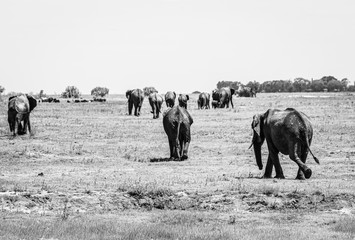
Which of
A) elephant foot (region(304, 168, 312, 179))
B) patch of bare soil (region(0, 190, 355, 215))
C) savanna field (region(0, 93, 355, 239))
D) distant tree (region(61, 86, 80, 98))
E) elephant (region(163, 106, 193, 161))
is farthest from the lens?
distant tree (region(61, 86, 80, 98))

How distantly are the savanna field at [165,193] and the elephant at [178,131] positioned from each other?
1.31 ft

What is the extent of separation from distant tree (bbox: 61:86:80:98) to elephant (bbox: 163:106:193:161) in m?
68.6

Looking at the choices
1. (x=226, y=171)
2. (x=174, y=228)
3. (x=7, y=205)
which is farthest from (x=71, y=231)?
(x=226, y=171)

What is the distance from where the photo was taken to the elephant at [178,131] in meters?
22.2

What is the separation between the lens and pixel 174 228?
38.5 ft

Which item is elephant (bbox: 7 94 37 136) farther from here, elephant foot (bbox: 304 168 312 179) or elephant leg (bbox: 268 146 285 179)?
elephant foot (bbox: 304 168 312 179)

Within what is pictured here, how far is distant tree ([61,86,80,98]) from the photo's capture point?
90.0m

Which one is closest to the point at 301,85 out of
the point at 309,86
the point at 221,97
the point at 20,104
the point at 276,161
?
the point at 309,86

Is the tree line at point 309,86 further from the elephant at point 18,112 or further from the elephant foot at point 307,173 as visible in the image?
the elephant foot at point 307,173

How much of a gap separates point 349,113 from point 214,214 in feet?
94.2

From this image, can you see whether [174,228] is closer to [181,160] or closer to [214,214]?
[214,214]

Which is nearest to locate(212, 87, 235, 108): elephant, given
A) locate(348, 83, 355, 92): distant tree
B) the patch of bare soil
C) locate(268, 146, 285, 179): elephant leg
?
locate(268, 146, 285, 179): elephant leg

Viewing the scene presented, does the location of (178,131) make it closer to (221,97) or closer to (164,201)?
(164,201)

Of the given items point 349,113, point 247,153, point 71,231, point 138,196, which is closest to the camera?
point 71,231
